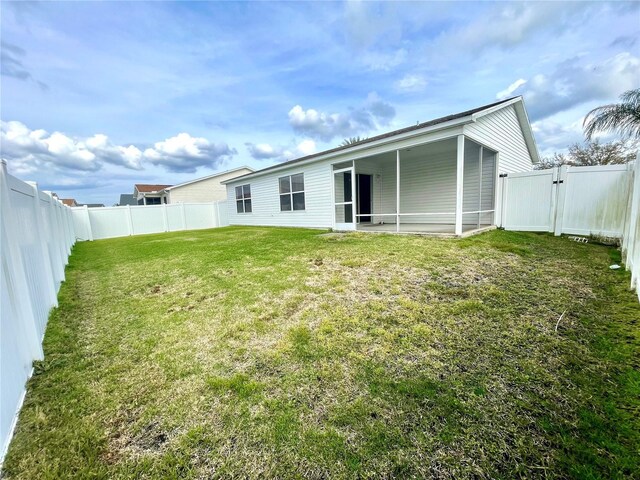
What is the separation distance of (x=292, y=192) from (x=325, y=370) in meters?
10.9

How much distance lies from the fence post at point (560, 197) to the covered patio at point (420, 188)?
1.67m

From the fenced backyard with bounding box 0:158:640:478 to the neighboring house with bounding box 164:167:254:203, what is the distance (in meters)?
21.5

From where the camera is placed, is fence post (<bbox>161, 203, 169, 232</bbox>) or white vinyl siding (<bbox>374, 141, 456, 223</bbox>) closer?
white vinyl siding (<bbox>374, 141, 456, 223</bbox>)

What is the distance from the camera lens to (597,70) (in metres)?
10.9

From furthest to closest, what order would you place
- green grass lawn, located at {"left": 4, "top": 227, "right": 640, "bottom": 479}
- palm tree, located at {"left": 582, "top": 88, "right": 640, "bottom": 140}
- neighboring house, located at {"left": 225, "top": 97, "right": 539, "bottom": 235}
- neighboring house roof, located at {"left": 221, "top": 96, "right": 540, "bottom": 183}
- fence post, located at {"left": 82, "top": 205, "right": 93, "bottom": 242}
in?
fence post, located at {"left": 82, "top": 205, "right": 93, "bottom": 242} < palm tree, located at {"left": 582, "top": 88, "right": 640, "bottom": 140} < neighboring house, located at {"left": 225, "top": 97, "right": 539, "bottom": 235} < neighboring house roof, located at {"left": 221, "top": 96, "right": 540, "bottom": 183} < green grass lawn, located at {"left": 4, "top": 227, "right": 640, "bottom": 479}

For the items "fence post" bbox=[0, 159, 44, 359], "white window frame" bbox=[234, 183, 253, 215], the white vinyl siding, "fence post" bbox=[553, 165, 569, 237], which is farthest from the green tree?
"fence post" bbox=[0, 159, 44, 359]

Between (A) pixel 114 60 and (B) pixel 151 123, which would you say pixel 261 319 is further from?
(B) pixel 151 123

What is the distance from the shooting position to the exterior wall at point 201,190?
24.3m

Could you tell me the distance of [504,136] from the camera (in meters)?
9.33

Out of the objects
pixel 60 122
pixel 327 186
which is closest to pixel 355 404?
pixel 327 186

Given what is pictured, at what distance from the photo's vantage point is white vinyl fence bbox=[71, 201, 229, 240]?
15.1m

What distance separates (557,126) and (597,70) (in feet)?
27.3

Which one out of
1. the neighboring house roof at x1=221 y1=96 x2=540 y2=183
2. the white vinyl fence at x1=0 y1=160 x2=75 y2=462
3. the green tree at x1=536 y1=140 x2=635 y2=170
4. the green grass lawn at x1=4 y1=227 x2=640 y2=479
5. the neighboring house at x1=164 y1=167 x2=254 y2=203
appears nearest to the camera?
the green grass lawn at x1=4 y1=227 x2=640 y2=479

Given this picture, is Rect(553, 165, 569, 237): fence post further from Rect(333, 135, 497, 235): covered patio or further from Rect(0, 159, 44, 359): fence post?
Rect(0, 159, 44, 359): fence post
